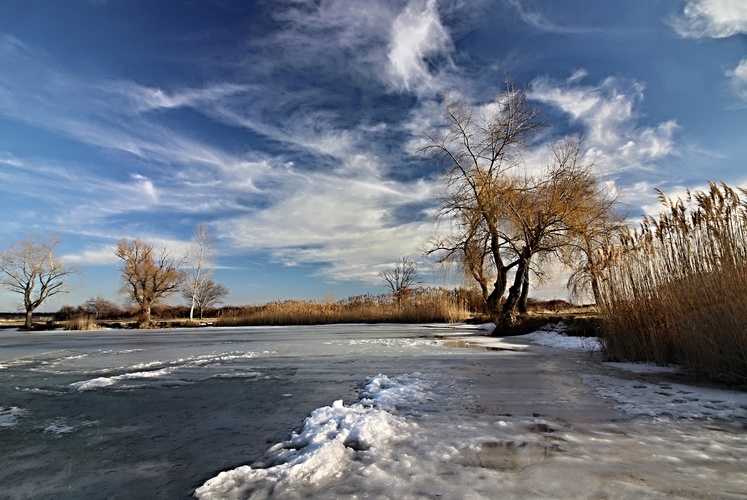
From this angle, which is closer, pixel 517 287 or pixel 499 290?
pixel 517 287

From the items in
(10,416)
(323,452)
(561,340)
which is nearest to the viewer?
(323,452)

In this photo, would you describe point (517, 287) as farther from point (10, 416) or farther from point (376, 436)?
point (10, 416)

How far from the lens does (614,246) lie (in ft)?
21.5

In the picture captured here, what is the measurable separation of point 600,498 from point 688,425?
64.7 inches

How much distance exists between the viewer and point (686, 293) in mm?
4738

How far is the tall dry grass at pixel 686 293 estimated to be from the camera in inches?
164

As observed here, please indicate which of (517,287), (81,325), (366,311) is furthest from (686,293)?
(81,325)

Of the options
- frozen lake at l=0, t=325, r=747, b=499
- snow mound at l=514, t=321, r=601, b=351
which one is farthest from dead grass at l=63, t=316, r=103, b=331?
snow mound at l=514, t=321, r=601, b=351

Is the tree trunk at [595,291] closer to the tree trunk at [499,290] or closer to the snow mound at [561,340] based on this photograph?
the snow mound at [561,340]

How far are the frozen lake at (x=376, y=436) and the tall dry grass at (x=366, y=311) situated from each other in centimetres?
1602

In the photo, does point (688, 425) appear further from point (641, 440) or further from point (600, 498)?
point (600, 498)

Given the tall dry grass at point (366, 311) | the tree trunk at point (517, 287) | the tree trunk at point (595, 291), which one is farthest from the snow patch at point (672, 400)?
the tall dry grass at point (366, 311)

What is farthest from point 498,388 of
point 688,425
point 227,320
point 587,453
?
point 227,320

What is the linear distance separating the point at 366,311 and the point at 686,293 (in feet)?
63.4
